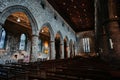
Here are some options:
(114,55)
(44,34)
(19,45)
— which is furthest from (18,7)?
(44,34)

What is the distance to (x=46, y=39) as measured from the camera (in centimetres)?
2038

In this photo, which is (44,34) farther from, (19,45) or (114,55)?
(114,55)

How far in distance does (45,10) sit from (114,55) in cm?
894

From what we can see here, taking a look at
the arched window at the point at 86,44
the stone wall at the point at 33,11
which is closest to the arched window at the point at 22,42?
the stone wall at the point at 33,11

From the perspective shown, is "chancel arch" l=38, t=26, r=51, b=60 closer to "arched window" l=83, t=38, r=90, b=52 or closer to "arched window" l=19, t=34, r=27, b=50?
"arched window" l=19, t=34, r=27, b=50

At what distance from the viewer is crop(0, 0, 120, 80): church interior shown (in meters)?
4.29

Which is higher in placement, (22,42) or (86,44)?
(86,44)

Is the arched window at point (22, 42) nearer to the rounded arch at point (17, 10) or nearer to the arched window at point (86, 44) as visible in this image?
the rounded arch at point (17, 10)

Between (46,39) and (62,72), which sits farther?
(46,39)

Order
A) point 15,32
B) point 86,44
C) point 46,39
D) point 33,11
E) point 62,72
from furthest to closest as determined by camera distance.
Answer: point 86,44 < point 46,39 < point 15,32 < point 33,11 < point 62,72

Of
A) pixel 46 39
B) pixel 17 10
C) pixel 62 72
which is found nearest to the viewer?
pixel 62 72

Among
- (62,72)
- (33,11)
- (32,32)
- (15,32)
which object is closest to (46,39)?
(15,32)

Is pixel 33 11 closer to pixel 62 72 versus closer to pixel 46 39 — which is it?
pixel 62 72

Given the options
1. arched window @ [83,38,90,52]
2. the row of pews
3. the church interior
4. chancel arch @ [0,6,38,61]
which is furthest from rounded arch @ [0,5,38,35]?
arched window @ [83,38,90,52]
